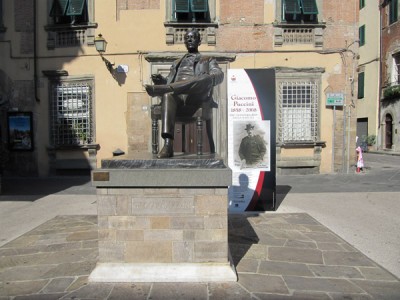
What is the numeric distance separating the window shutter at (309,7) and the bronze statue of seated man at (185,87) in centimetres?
917

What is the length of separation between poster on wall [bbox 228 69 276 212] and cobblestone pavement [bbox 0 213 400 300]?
97 cm

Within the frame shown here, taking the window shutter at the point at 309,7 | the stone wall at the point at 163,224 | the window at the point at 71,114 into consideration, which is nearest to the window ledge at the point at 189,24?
the window shutter at the point at 309,7

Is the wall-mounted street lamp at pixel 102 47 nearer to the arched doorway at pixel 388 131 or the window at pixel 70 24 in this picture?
the window at pixel 70 24

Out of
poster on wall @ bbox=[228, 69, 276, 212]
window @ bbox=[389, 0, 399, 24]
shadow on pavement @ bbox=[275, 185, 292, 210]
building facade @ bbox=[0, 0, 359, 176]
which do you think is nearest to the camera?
poster on wall @ bbox=[228, 69, 276, 212]

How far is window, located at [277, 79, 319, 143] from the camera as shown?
40.0 feet

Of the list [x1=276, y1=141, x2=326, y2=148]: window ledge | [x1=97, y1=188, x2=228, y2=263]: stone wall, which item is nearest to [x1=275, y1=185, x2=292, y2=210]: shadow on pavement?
[x1=276, y1=141, x2=326, y2=148]: window ledge

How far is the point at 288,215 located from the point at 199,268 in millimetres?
3366

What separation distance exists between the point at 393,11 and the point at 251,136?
21.6 metres

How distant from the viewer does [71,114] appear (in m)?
12.5

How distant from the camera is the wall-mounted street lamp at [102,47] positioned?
11.6m

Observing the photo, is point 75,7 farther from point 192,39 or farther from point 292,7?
point 192,39

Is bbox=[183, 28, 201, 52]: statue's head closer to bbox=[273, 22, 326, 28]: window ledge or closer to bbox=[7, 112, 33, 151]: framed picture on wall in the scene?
bbox=[273, 22, 326, 28]: window ledge

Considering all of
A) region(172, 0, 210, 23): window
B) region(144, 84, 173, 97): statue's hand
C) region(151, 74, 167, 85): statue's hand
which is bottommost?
region(144, 84, 173, 97): statue's hand

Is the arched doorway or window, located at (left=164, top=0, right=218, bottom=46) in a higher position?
window, located at (left=164, top=0, right=218, bottom=46)
